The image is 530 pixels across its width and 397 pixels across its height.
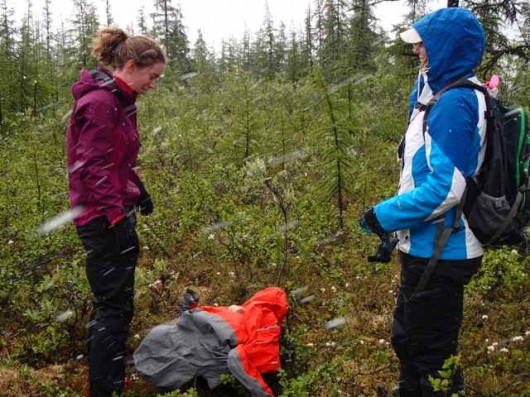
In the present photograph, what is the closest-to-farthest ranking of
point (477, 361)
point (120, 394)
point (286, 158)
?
1. point (120, 394)
2. point (477, 361)
3. point (286, 158)

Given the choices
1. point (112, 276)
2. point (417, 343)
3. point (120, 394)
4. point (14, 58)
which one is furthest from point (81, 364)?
point (14, 58)

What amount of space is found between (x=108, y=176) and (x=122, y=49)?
92 centimetres

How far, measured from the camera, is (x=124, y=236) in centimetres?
371

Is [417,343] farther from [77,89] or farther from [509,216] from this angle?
[77,89]

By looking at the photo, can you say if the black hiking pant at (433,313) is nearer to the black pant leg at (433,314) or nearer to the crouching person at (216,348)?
the black pant leg at (433,314)

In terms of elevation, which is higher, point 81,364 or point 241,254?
point 241,254

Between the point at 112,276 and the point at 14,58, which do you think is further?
Result: the point at 14,58

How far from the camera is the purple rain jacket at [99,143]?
11.5 ft

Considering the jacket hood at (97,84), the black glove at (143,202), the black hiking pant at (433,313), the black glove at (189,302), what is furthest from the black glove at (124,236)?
the black hiking pant at (433,313)

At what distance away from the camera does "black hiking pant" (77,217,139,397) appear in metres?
3.69

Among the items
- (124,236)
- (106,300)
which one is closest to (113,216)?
(124,236)

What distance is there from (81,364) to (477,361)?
11.8ft

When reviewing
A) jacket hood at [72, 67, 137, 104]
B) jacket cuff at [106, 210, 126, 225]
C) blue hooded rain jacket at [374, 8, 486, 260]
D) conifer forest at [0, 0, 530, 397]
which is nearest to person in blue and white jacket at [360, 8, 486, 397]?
blue hooded rain jacket at [374, 8, 486, 260]

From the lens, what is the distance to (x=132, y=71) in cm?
373
